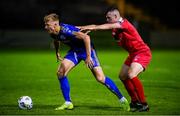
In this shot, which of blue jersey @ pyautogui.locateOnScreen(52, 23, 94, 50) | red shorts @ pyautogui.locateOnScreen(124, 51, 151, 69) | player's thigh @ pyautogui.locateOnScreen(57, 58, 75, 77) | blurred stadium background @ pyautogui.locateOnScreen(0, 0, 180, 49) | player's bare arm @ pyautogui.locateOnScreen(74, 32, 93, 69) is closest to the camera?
player's bare arm @ pyautogui.locateOnScreen(74, 32, 93, 69)

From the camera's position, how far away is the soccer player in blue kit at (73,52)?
1141 cm

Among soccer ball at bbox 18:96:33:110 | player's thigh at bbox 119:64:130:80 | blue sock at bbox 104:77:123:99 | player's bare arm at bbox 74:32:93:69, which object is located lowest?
soccer ball at bbox 18:96:33:110

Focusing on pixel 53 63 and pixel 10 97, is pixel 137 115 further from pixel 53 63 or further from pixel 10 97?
pixel 53 63

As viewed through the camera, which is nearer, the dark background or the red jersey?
the red jersey

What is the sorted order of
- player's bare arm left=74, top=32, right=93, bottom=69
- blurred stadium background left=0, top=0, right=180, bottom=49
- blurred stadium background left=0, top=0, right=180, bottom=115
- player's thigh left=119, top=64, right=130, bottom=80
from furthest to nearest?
blurred stadium background left=0, top=0, right=180, bottom=49, blurred stadium background left=0, top=0, right=180, bottom=115, player's thigh left=119, top=64, right=130, bottom=80, player's bare arm left=74, top=32, right=93, bottom=69

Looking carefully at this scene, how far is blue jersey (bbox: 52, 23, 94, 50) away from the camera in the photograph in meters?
11.5

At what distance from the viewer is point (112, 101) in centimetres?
1322

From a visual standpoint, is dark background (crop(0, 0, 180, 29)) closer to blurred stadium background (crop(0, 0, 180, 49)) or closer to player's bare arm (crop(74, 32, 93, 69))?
blurred stadium background (crop(0, 0, 180, 49))

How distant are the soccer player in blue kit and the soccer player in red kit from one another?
252 millimetres

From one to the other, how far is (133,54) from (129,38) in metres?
0.34

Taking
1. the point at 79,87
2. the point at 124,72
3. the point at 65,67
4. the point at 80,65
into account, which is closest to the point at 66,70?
the point at 65,67

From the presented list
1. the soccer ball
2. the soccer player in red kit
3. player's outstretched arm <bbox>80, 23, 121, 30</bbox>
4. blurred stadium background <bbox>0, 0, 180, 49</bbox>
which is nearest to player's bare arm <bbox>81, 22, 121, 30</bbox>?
player's outstretched arm <bbox>80, 23, 121, 30</bbox>

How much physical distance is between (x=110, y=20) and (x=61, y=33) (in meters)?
0.95

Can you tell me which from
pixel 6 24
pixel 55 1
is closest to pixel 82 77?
pixel 6 24
